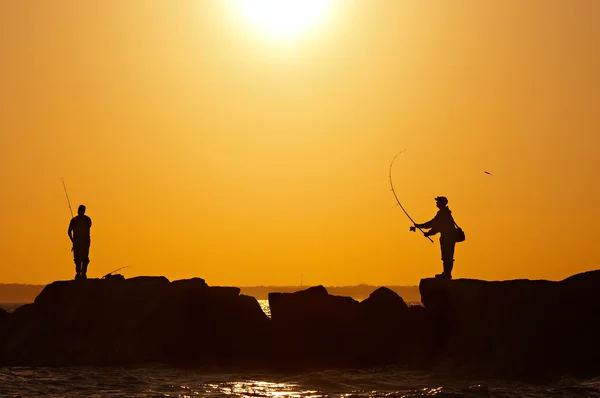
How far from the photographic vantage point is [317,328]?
25688 millimetres

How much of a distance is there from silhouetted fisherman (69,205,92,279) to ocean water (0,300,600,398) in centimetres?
422

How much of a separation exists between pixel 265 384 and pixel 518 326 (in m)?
6.59

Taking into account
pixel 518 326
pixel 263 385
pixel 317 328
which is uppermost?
pixel 317 328

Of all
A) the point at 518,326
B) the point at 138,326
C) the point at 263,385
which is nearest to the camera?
the point at 263,385

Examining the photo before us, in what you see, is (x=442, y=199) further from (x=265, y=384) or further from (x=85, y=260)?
(x=85, y=260)

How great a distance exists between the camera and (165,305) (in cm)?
2673

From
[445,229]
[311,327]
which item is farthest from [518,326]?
[311,327]

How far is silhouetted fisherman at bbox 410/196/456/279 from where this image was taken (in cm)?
2500

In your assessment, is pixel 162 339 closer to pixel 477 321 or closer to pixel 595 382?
pixel 477 321

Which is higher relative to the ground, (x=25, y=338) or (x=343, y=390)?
(x=25, y=338)

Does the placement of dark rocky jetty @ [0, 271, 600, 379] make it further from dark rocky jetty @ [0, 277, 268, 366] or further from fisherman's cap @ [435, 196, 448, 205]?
fisherman's cap @ [435, 196, 448, 205]

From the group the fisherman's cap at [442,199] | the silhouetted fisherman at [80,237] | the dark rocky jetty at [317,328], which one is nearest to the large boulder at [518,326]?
the dark rocky jetty at [317,328]

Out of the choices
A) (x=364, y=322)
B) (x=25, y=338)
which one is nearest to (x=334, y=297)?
(x=364, y=322)

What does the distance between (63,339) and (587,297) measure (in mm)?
14321
